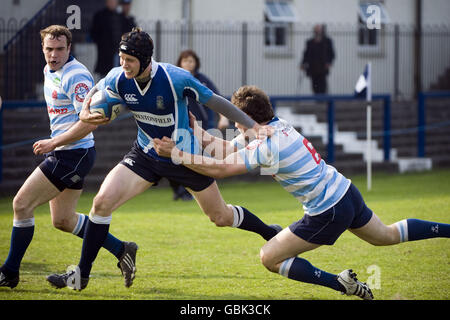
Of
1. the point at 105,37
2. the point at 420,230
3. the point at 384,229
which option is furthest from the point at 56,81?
the point at 105,37

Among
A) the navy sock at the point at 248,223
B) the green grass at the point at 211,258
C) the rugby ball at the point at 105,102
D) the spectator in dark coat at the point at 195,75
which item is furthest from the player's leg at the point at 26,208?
the spectator in dark coat at the point at 195,75

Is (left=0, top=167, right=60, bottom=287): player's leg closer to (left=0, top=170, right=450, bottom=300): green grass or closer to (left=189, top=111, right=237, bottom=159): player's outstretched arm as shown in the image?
(left=0, top=170, right=450, bottom=300): green grass


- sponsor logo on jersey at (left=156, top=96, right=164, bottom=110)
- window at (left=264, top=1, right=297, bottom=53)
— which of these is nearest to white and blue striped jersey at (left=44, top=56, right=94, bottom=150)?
sponsor logo on jersey at (left=156, top=96, right=164, bottom=110)

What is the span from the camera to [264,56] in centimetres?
2069

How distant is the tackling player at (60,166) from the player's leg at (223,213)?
2.51 feet

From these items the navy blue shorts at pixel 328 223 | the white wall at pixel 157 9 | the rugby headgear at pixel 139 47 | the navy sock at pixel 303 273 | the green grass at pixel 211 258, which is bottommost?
the green grass at pixel 211 258

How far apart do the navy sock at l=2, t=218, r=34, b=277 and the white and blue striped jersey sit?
75cm

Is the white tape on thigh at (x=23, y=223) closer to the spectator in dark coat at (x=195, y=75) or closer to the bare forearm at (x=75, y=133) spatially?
the bare forearm at (x=75, y=133)

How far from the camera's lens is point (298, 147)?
19.0 feet

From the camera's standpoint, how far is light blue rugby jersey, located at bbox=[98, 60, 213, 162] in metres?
6.28

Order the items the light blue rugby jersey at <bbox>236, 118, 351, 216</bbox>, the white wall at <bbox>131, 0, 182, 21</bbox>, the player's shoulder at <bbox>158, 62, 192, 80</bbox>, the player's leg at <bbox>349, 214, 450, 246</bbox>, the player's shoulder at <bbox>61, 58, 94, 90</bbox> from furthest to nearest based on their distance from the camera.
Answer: the white wall at <bbox>131, 0, 182, 21</bbox> → the player's shoulder at <bbox>61, 58, 94, 90</bbox> → the player's shoulder at <bbox>158, 62, 192, 80</bbox> → the player's leg at <bbox>349, 214, 450, 246</bbox> → the light blue rugby jersey at <bbox>236, 118, 351, 216</bbox>

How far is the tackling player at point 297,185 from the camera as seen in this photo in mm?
5742

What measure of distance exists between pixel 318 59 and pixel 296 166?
44.6 feet
